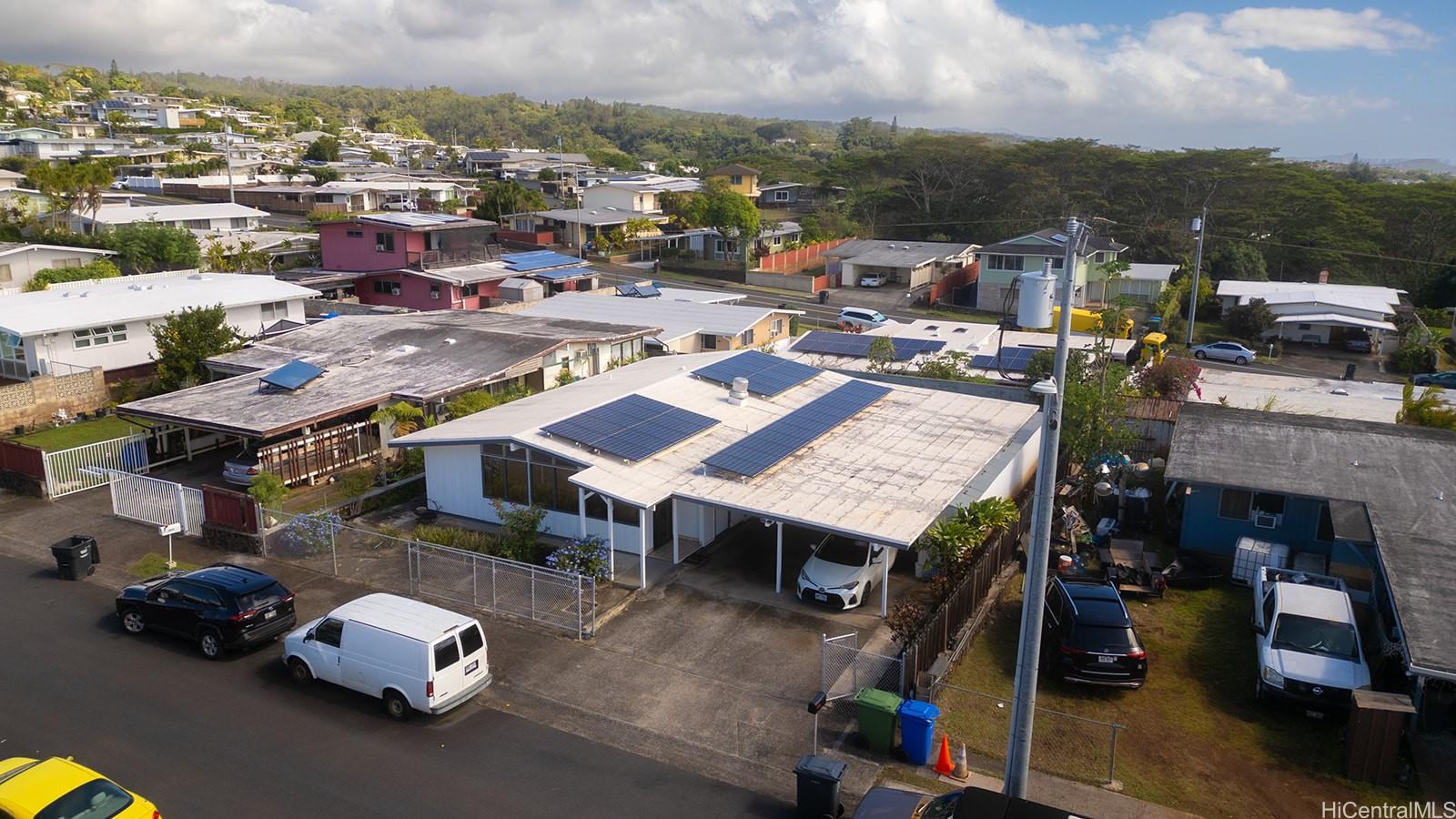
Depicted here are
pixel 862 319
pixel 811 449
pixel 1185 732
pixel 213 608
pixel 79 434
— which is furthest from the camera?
pixel 862 319

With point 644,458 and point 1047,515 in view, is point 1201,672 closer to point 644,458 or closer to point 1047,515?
point 1047,515

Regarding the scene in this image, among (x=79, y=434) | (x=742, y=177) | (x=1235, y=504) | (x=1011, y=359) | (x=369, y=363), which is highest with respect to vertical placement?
(x=742, y=177)

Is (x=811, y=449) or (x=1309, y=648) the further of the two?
(x=811, y=449)

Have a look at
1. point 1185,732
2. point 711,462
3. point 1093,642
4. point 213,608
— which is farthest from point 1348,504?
point 213,608

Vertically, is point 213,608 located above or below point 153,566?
above

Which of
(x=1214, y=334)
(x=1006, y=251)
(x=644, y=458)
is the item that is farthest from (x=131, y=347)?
(x=1214, y=334)

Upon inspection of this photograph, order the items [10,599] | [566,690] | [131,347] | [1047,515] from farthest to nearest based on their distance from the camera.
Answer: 1. [131,347]
2. [10,599]
3. [566,690]
4. [1047,515]

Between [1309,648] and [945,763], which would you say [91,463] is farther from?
[1309,648]

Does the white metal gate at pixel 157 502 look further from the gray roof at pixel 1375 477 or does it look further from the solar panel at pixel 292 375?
the gray roof at pixel 1375 477
